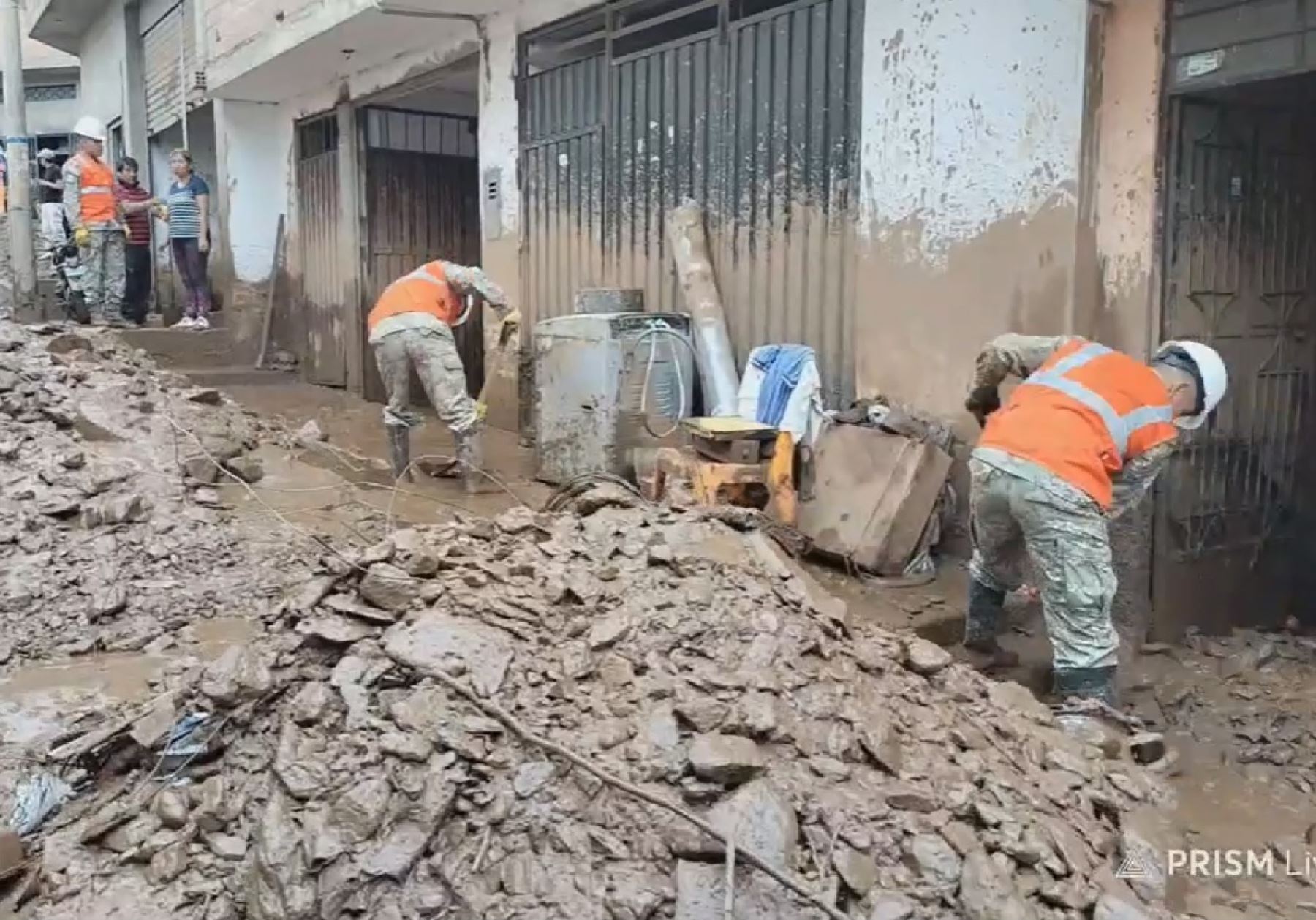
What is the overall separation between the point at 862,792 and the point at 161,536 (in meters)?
4.08

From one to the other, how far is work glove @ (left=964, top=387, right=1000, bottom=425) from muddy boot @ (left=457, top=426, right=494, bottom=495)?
3.46m

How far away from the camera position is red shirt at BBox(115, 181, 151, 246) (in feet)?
41.0

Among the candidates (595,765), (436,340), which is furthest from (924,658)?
(436,340)

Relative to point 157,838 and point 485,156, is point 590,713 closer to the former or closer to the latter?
point 157,838

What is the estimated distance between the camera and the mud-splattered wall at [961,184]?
200 inches

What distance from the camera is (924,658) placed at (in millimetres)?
3752

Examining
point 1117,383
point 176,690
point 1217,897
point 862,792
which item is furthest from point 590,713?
point 1117,383

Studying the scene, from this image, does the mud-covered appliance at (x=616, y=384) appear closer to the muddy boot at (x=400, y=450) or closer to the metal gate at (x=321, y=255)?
the muddy boot at (x=400, y=450)

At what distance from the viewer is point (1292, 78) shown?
4.82 metres

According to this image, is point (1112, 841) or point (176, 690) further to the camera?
point (176, 690)

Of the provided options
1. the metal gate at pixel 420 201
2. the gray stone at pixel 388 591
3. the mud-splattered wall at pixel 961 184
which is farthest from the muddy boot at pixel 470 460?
the metal gate at pixel 420 201

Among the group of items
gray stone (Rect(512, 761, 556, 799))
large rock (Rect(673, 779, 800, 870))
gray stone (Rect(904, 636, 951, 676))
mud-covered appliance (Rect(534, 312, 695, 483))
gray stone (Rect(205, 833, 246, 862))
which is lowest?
gray stone (Rect(205, 833, 246, 862))

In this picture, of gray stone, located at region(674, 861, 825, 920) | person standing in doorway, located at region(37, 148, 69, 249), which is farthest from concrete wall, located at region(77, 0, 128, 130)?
gray stone, located at region(674, 861, 825, 920)

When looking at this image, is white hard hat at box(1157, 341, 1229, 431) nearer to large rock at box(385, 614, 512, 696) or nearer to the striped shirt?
large rock at box(385, 614, 512, 696)
